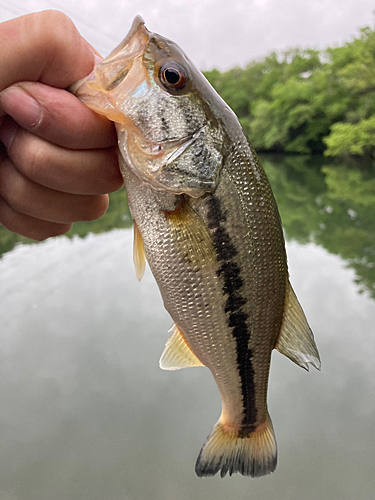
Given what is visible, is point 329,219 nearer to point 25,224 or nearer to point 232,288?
point 232,288

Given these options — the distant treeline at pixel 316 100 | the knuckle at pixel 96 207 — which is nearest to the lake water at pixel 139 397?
the knuckle at pixel 96 207

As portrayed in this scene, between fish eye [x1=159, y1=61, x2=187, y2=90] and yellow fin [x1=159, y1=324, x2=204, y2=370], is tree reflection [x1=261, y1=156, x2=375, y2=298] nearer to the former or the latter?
yellow fin [x1=159, y1=324, x2=204, y2=370]

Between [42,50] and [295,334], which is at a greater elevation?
[42,50]

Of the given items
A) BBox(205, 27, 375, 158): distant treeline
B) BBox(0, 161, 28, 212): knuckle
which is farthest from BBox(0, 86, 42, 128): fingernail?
BBox(205, 27, 375, 158): distant treeline

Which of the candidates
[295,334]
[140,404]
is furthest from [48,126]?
[140,404]

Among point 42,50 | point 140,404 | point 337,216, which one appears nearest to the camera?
point 42,50

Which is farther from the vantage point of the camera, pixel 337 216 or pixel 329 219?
pixel 337 216
